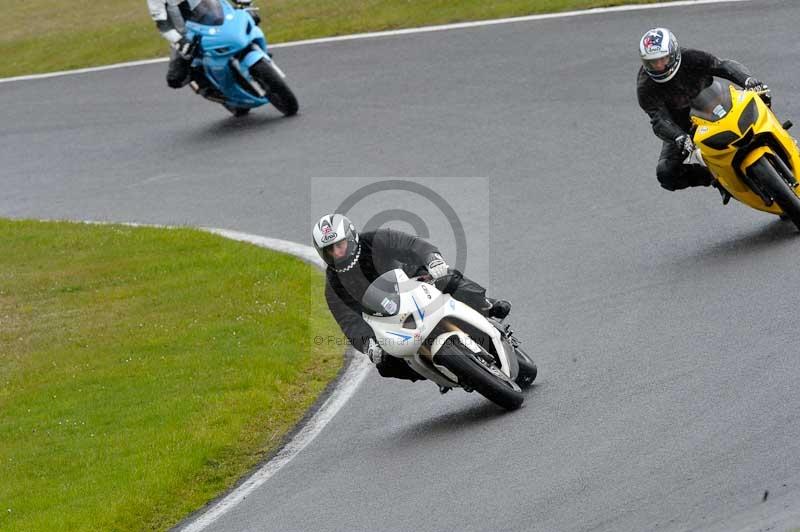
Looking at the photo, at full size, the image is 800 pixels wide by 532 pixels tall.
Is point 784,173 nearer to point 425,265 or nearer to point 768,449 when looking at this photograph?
point 425,265

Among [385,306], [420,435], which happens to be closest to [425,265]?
[385,306]

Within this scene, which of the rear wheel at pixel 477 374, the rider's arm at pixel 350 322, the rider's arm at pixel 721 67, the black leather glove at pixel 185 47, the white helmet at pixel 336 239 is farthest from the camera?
the black leather glove at pixel 185 47

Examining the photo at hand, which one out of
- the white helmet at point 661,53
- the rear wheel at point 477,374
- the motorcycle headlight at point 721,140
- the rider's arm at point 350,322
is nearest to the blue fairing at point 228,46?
the white helmet at point 661,53

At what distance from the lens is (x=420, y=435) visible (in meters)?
9.56

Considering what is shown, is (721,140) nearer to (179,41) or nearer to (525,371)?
(525,371)

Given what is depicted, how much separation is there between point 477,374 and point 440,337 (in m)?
0.36

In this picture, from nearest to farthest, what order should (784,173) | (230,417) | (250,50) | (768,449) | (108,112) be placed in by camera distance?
(768,449)
(230,417)
(784,173)
(250,50)
(108,112)

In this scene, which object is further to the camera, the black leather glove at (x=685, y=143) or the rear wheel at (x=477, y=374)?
the black leather glove at (x=685, y=143)

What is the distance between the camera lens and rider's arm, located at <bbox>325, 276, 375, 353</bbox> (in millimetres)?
9711

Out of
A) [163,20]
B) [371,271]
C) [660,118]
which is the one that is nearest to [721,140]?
[660,118]

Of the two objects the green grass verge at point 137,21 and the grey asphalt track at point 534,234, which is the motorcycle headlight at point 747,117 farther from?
the green grass verge at point 137,21

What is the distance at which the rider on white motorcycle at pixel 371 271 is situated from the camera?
31.3 ft

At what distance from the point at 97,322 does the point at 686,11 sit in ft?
31.9

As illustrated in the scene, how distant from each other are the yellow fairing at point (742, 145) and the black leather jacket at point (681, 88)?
0.23 metres
